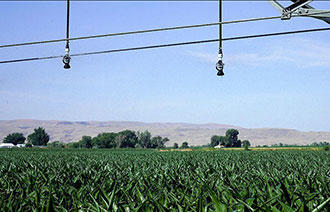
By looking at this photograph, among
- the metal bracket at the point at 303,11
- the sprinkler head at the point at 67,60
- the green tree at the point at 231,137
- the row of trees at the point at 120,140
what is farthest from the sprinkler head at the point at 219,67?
the green tree at the point at 231,137

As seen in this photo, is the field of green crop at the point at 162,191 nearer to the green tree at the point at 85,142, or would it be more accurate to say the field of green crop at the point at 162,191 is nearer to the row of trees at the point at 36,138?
the green tree at the point at 85,142

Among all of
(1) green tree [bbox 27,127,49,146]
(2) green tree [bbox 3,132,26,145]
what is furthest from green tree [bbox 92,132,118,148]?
(2) green tree [bbox 3,132,26,145]

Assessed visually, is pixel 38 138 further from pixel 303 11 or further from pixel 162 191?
pixel 162 191

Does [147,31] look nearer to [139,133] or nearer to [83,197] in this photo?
[83,197]

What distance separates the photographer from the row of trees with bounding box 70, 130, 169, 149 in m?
169

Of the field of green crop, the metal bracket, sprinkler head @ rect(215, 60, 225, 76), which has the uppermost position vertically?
the metal bracket

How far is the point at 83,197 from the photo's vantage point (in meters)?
4.62

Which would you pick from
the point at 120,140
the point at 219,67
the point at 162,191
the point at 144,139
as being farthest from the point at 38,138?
the point at 162,191

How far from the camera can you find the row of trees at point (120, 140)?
169125 millimetres

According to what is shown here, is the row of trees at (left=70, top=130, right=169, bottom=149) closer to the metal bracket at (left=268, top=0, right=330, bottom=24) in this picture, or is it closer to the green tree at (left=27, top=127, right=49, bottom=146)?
the green tree at (left=27, top=127, right=49, bottom=146)

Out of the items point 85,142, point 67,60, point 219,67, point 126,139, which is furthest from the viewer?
point 85,142

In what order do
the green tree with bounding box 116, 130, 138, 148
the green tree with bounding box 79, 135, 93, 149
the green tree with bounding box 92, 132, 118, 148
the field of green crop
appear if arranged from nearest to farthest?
the field of green crop → the green tree with bounding box 116, 130, 138, 148 → the green tree with bounding box 92, 132, 118, 148 → the green tree with bounding box 79, 135, 93, 149

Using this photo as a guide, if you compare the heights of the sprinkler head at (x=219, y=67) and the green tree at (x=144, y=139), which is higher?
the sprinkler head at (x=219, y=67)

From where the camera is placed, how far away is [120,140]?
6590 inches
